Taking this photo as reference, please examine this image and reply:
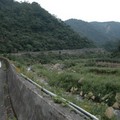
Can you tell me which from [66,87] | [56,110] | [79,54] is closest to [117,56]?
[79,54]

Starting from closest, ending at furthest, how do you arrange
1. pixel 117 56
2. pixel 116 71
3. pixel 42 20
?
pixel 116 71 < pixel 117 56 < pixel 42 20

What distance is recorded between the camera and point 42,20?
105812mm

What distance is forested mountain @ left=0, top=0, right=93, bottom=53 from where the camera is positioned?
78019 mm

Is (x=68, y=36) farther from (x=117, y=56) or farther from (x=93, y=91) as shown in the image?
(x=93, y=91)

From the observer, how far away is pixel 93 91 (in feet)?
83.8

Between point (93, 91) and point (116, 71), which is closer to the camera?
point (93, 91)

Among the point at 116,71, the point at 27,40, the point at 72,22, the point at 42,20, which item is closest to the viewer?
the point at 116,71

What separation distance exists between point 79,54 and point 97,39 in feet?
300

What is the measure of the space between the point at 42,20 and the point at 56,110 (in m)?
100

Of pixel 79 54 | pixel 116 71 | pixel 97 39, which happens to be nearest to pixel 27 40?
pixel 79 54

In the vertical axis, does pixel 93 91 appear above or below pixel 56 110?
below

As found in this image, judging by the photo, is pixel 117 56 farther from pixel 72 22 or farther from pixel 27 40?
pixel 72 22

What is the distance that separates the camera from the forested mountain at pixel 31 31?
78.0 meters

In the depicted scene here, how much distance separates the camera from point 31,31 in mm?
95500
